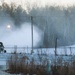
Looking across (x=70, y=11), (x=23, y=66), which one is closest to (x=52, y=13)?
(x=70, y=11)

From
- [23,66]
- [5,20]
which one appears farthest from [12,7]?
[23,66]

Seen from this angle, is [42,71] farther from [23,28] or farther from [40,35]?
[23,28]

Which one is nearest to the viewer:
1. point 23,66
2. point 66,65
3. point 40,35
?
point 66,65

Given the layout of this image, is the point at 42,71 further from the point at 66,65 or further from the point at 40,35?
the point at 40,35

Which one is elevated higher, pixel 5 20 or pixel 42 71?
pixel 5 20

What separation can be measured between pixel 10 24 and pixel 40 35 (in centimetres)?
803

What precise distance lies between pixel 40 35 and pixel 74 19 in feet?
34.1

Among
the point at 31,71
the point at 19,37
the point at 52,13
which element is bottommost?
the point at 31,71

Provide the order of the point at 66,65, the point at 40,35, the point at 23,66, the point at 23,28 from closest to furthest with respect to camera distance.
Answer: the point at 66,65
the point at 23,66
the point at 40,35
the point at 23,28

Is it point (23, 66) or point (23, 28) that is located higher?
point (23, 28)

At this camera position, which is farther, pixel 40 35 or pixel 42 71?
pixel 40 35

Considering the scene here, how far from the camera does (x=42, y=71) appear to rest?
49.7 ft

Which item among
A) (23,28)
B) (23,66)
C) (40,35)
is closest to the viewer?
(23,66)

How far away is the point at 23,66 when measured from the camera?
16.6m
